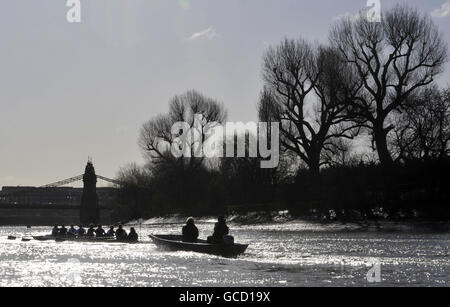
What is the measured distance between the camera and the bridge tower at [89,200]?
11931 cm

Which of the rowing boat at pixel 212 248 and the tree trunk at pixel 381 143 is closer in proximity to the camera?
the rowing boat at pixel 212 248

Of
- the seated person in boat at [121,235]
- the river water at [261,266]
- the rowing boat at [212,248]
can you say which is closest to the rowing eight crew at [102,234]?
the seated person in boat at [121,235]

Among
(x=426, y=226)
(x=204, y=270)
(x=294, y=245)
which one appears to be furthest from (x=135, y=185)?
(x=204, y=270)

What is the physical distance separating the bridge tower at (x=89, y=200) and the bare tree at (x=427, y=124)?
217ft

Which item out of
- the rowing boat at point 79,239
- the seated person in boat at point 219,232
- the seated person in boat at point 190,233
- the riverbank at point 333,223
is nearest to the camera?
the seated person in boat at point 219,232

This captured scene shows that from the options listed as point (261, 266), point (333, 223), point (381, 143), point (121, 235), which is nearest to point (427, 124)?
point (381, 143)

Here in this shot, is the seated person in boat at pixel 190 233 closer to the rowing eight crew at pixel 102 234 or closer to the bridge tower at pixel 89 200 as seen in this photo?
the rowing eight crew at pixel 102 234

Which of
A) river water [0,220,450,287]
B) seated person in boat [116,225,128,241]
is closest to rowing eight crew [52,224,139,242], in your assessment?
seated person in boat [116,225,128,241]

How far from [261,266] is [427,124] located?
40168 millimetres

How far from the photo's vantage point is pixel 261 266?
90.9ft

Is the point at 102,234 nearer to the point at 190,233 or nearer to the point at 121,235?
the point at 121,235

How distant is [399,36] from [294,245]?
2789 cm
